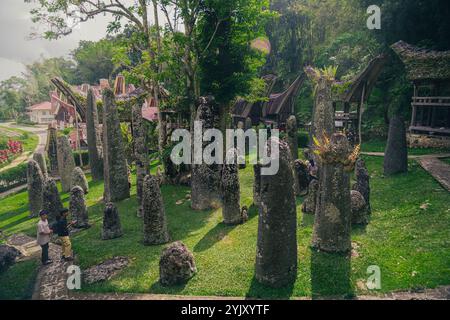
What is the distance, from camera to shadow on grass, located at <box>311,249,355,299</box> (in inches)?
359

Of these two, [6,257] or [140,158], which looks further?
[140,158]

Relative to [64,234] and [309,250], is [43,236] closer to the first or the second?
[64,234]

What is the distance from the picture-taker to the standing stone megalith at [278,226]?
30.8 ft

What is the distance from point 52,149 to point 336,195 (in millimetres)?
25072

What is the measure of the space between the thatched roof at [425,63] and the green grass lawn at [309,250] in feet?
25.8

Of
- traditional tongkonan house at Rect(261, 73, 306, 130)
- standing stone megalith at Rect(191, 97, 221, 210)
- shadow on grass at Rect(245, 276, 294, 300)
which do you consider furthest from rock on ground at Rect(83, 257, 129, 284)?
traditional tongkonan house at Rect(261, 73, 306, 130)

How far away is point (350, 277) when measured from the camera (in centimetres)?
966

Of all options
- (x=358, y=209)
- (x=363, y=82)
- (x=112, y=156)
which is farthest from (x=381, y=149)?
(x=112, y=156)

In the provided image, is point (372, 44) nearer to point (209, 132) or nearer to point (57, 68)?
point (209, 132)

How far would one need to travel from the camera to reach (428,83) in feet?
76.9

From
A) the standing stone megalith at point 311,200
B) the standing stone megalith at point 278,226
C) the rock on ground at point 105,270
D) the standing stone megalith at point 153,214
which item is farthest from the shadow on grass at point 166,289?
the standing stone megalith at point 311,200

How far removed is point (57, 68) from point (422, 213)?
339 feet
